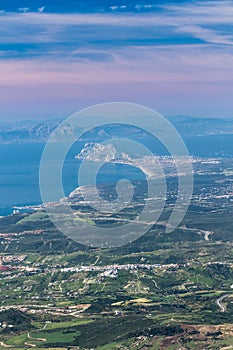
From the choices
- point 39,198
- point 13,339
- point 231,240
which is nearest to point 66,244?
point 231,240

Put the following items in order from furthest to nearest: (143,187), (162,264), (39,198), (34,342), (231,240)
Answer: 1. (39,198)
2. (143,187)
3. (231,240)
4. (162,264)
5. (34,342)

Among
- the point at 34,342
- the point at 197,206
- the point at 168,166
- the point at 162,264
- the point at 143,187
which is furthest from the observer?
the point at 168,166

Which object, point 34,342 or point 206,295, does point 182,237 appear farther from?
point 34,342

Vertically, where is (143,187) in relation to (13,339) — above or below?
below

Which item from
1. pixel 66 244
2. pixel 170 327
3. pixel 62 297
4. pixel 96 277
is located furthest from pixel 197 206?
pixel 170 327

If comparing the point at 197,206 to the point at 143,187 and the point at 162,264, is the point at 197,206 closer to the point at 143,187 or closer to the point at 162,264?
the point at 143,187

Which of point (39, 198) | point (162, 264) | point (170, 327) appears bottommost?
point (39, 198)

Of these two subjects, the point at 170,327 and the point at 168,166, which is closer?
the point at 170,327

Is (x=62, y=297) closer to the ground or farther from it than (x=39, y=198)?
farther from it

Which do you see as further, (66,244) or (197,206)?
(197,206)
